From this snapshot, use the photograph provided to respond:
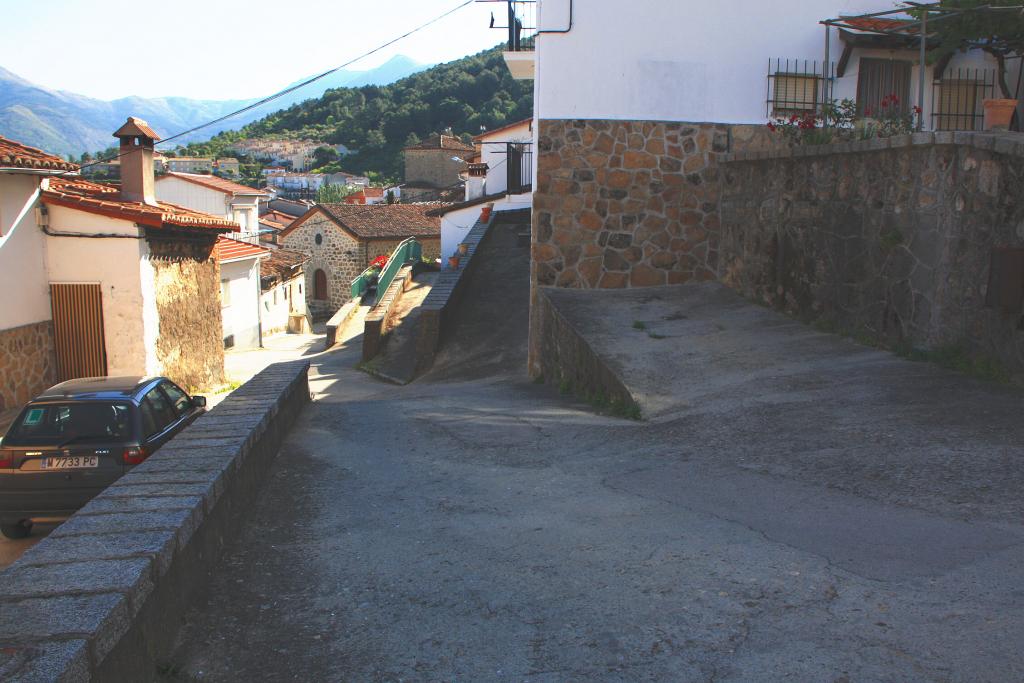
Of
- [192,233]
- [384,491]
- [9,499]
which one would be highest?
[192,233]

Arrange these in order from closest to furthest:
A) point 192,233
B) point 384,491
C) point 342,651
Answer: point 342,651 < point 384,491 < point 192,233

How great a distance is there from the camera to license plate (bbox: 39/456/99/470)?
795 cm

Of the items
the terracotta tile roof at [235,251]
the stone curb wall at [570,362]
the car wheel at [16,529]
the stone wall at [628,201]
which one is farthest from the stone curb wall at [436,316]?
the car wheel at [16,529]

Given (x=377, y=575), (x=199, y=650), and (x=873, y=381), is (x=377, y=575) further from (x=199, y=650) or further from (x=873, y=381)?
(x=873, y=381)

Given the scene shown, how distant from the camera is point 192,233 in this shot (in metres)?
18.4

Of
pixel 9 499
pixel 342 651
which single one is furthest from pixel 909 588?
pixel 9 499

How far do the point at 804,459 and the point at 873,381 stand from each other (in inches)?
78.4

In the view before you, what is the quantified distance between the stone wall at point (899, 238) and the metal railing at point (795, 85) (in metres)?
1.35

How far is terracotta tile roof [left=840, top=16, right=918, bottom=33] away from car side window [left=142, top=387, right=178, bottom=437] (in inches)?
381

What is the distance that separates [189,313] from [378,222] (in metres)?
27.3

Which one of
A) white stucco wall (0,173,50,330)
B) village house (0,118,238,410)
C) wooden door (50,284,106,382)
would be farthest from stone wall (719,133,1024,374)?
white stucco wall (0,173,50,330)

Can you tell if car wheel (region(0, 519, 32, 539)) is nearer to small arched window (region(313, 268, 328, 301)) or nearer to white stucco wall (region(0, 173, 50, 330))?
white stucco wall (region(0, 173, 50, 330))

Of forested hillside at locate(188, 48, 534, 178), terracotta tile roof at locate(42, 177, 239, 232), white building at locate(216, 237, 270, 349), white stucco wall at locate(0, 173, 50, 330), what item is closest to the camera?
white stucco wall at locate(0, 173, 50, 330)

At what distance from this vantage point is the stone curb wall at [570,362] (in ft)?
29.6
